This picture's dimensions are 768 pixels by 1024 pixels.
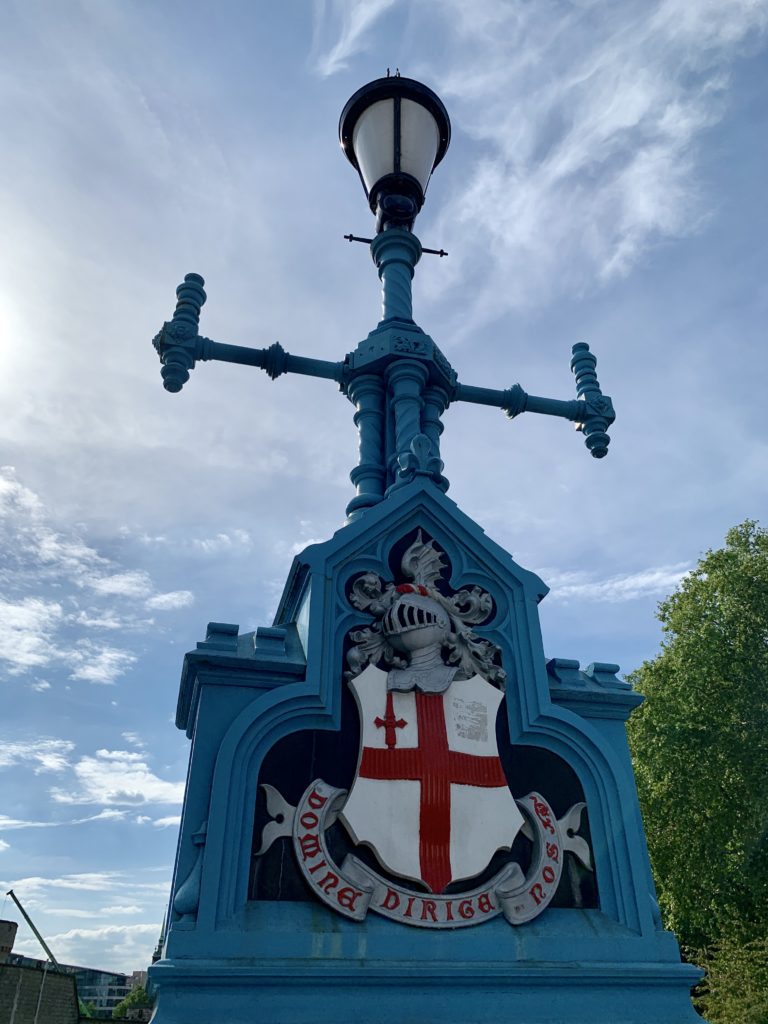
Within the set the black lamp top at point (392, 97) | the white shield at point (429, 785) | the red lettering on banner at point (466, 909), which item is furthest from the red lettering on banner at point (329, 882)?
the black lamp top at point (392, 97)

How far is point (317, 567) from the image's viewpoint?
6562 millimetres

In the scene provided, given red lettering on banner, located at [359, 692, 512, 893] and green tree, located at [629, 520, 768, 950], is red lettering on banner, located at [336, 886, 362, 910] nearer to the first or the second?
red lettering on banner, located at [359, 692, 512, 893]

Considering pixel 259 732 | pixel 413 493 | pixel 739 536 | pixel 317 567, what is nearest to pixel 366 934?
pixel 259 732

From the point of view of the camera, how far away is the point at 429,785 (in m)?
5.71

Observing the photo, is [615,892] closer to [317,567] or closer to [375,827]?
[375,827]

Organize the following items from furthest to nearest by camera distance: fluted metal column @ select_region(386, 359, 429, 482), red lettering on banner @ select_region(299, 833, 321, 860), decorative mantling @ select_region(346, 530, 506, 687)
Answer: fluted metal column @ select_region(386, 359, 429, 482) → decorative mantling @ select_region(346, 530, 506, 687) → red lettering on banner @ select_region(299, 833, 321, 860)

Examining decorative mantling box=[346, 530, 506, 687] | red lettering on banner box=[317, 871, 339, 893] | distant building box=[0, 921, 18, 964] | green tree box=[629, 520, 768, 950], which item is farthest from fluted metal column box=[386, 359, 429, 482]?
distant building box=[0, 921, 18, 964]

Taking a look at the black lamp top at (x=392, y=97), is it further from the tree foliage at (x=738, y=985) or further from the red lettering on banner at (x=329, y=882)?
the tree foliage at (x=738, y=985)

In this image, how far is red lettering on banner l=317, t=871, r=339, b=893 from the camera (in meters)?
5.17

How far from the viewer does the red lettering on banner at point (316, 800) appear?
5445mm

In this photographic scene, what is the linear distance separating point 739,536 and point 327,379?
15.0 m

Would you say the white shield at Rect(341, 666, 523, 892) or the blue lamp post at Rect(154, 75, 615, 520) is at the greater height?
the blue lamp post at Rect(154, 75, 615, 520)

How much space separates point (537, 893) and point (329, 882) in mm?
1630

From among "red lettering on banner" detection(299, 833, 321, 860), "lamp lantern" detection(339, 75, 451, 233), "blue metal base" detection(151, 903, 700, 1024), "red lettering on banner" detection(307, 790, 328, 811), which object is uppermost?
"lamp lantern" detection(339, 75, 451, 233)
